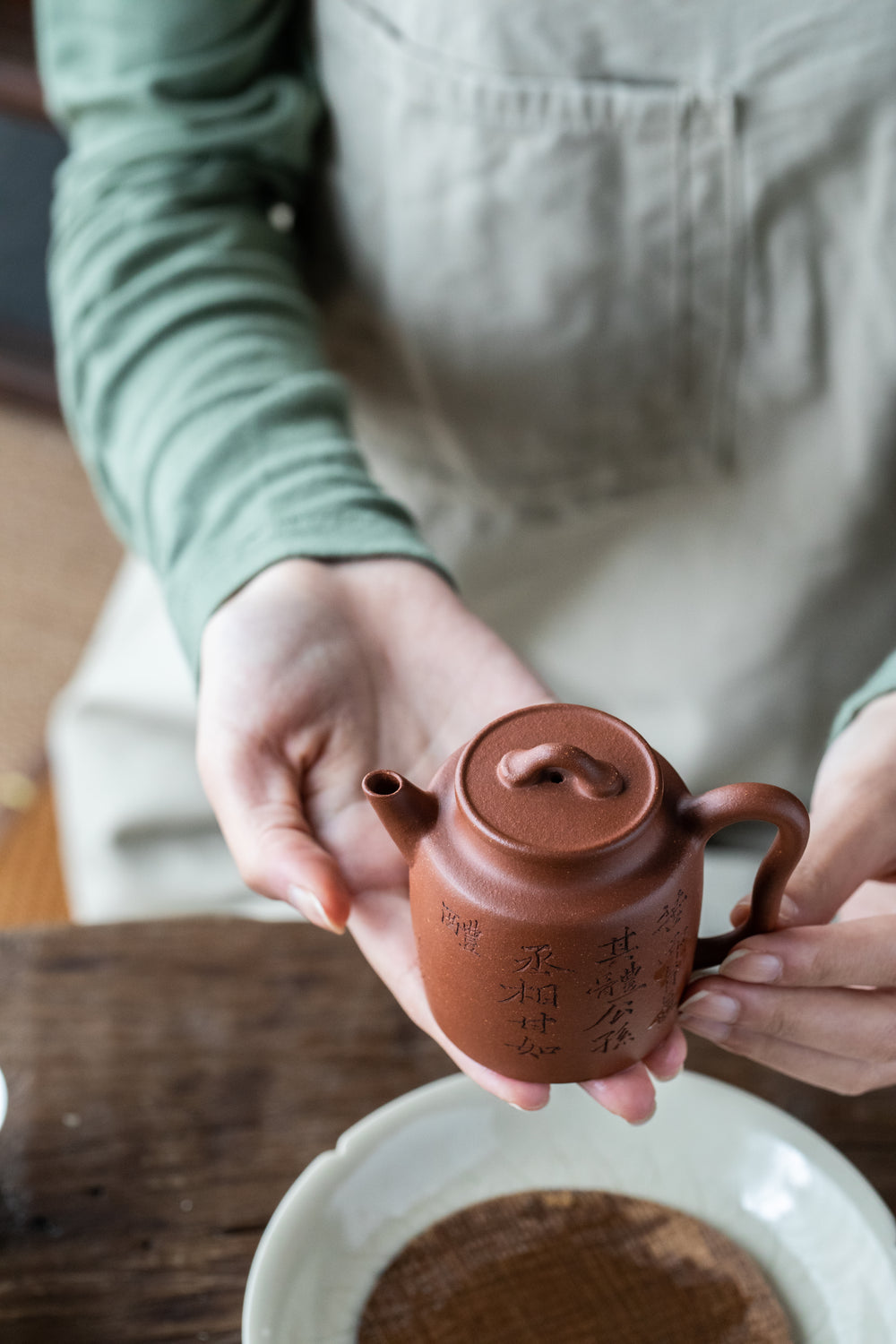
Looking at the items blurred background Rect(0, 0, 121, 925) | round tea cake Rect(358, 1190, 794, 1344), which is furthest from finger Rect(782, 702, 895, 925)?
blurred background Rect(0, 0, 121, 925)

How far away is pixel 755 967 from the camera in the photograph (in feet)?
2.02

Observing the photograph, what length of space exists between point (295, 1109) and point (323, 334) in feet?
2.34

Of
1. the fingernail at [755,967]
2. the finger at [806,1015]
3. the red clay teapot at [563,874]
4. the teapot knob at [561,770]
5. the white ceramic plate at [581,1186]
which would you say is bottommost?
the white ceramic plate at [581,1186]

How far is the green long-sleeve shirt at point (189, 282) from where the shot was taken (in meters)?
0.92

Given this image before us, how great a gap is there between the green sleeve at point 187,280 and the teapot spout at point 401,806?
1.08 ft

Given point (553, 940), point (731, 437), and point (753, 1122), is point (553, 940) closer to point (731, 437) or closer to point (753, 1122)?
point (753, 1122)

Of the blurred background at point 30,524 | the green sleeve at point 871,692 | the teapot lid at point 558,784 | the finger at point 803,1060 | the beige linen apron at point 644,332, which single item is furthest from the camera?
the blurred background at point 30,524

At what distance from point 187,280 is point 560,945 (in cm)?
70

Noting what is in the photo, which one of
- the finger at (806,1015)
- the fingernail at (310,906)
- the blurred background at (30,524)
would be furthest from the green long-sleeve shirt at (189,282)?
the blurred background at (30,524)

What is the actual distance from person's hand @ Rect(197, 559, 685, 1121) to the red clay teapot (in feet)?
0.19

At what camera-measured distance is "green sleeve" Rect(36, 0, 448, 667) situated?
3.01 ft

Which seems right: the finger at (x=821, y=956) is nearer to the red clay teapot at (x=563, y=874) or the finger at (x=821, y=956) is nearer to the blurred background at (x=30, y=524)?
the red clay teapot at (x=563, y=874)

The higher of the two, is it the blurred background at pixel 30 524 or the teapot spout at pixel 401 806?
the teapot spout at pixel 401 806

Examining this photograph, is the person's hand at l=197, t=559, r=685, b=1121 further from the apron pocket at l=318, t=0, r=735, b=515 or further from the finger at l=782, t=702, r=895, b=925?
the apron pocket at l=318, t=0, r=735, b=515
